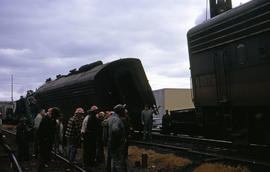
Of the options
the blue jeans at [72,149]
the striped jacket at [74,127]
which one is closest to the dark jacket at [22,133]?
the blue jeans at [72,149]

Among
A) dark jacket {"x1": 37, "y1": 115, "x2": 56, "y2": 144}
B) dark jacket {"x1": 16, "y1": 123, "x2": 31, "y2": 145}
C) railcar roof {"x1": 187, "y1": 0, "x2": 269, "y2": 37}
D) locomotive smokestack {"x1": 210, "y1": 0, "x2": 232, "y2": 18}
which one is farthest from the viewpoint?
locomotive smokestack {"x1": 210, "y1": 0, "x2": 232, "y2": 18}

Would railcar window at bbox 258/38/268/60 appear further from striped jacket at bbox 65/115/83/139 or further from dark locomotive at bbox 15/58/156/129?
→ dark locomotive at bbox 15/58/156/129

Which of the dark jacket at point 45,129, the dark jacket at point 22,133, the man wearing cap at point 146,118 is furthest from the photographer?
the man wearing cap at point 146,118

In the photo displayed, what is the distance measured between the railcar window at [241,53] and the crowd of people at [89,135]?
12.5 ft

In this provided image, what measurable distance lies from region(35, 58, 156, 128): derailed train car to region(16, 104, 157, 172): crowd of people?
86 centimetres

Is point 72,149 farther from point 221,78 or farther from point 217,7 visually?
point 217,7

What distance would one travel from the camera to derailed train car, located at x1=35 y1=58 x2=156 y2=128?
14336 mm

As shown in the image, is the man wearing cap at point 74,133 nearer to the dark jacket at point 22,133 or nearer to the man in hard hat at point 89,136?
the man in hard hat at point 89,136

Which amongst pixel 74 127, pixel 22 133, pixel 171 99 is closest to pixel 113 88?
pixel 22 133

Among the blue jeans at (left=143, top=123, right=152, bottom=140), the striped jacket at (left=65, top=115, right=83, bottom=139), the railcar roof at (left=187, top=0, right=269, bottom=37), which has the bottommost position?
the blue jeans at (left=143, top=123, right=152, bottom=140)

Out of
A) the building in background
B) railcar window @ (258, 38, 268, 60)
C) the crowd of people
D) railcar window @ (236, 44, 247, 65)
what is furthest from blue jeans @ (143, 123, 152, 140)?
the building in background

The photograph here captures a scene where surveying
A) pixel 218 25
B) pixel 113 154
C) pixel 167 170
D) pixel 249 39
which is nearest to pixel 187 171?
pixel 167 170

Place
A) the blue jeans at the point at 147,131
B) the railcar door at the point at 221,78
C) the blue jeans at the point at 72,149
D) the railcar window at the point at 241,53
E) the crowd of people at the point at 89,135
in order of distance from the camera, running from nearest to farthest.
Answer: the crowd of people at the point at 89,135
the railcar window at the point at 241,53
the railcar door at the point at 221,78
the blue jeans at the point at 72,149
the blue jeans at the point at 147,131

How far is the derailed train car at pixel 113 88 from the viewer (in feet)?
47.0
